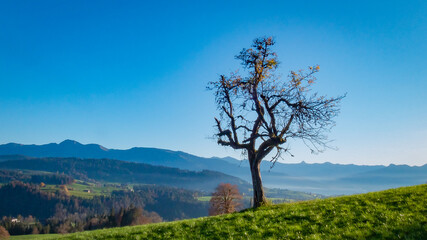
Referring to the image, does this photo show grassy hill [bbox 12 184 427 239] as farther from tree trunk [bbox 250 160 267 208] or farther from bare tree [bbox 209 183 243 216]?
bare tree [bbox 209 183 243 216]

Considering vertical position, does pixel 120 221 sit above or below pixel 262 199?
below

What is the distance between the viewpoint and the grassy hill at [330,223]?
1255 cm

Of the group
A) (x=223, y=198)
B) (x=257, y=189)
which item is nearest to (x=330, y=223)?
(x=257, y=189)

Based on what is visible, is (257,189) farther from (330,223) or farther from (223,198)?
(223,198)

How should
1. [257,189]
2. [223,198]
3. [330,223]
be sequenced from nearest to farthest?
[330,223] < [257,189] < [223,198]

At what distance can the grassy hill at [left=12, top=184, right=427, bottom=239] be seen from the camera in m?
12.5

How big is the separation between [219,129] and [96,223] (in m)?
129

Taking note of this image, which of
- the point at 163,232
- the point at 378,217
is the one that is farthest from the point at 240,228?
the point at 378,217

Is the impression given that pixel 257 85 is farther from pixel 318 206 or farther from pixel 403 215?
pixel 403 215

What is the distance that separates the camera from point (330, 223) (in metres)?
14.5

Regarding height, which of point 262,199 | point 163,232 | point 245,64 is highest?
point 245,64

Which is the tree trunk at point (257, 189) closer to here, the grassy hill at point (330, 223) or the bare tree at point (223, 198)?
the grassy hill at point (330, 223)

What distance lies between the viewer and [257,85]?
26.5 meters

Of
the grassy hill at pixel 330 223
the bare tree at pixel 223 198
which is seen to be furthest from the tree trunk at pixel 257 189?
the bare tree at pixel 223 198
